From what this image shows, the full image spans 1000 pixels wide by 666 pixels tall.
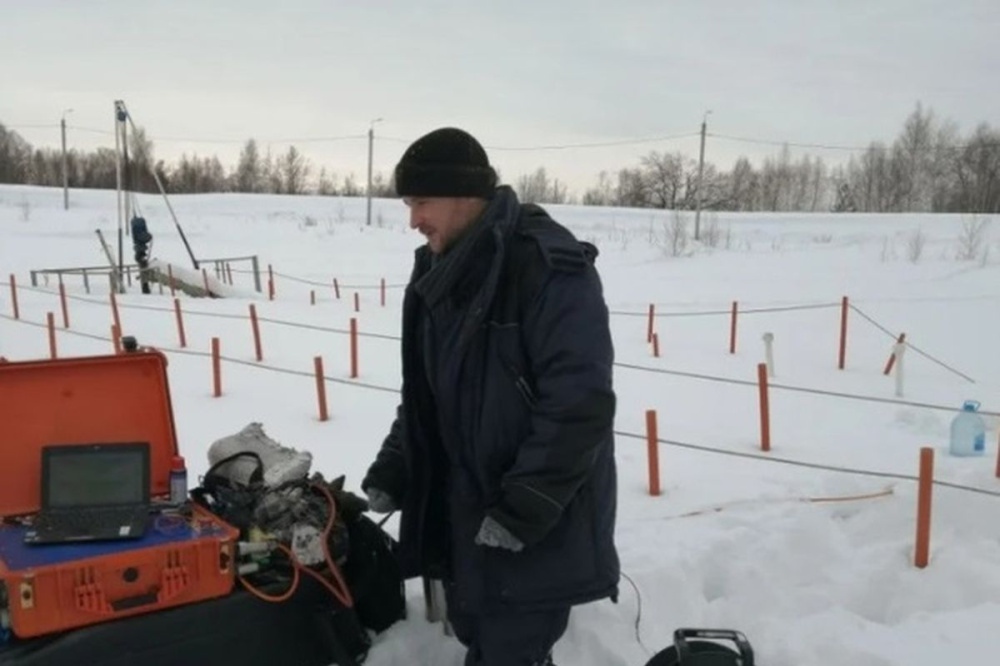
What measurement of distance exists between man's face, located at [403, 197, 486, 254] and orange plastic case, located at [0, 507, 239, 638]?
4.12 ft

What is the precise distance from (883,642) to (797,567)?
0.76m

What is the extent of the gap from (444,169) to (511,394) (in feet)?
2.04

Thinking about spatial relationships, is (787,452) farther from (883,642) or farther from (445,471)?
(445,471)

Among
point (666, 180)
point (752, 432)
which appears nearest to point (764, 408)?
point (752, 432)

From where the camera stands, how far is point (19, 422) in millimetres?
3256

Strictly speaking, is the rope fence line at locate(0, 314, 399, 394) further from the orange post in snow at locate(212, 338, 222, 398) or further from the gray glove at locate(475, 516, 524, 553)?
the gray glove at locate(475, 516, 524, 553)

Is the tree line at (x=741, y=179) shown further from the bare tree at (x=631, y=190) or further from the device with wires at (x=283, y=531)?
the device with wires at (x=283, y=531)

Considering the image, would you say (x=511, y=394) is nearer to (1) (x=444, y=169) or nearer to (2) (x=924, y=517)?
(1) (x=444, y=169)

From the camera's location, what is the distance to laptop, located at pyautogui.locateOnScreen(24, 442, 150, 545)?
2.96 meters

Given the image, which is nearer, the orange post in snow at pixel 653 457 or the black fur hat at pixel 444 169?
the black fur hat at pixel 444 169

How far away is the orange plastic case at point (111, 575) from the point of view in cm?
258

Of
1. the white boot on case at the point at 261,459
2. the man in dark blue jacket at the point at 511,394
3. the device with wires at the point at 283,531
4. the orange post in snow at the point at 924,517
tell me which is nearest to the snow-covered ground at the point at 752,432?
the orange post in snow at the point at 924,517

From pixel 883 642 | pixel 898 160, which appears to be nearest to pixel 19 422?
pixel 883 642

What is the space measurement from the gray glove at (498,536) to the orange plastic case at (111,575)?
106cm
